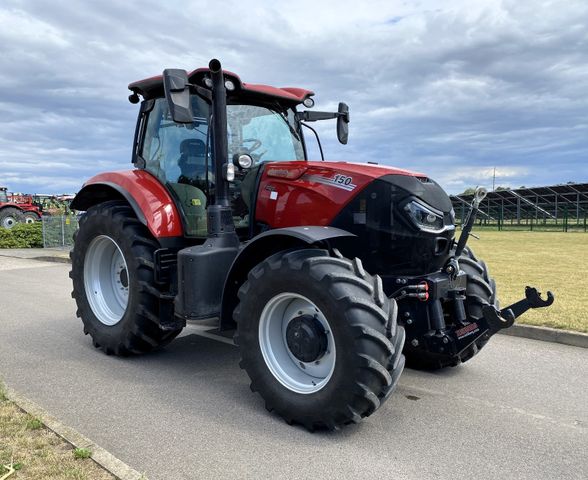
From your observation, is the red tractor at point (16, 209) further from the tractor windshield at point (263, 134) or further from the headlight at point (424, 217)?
the headlight at point (424, 217)

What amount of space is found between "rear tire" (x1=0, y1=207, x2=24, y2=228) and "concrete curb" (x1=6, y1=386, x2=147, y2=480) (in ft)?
77.7

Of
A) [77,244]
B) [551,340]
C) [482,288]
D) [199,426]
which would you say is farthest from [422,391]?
[77,244]

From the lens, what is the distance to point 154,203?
4777 millimetres

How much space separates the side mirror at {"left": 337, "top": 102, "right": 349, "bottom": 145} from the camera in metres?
5.49

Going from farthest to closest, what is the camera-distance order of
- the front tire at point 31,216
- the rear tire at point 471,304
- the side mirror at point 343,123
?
the front tire at point 31,216
the side mirror at point 343,123
the rear tire at point 471,304

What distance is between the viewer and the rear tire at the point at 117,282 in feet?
15.3

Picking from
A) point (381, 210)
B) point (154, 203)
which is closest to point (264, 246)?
point (381, 210)

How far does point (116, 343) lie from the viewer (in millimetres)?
4961

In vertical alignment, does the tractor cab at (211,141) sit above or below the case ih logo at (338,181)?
above

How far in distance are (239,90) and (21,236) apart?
18683 mm

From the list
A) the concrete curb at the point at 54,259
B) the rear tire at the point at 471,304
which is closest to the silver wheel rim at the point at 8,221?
the concrete curb at the point at 54,259

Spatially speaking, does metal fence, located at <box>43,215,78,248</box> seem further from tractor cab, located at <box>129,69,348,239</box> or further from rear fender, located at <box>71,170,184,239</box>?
tractor cab, located at <box>129,69,348,239</box>

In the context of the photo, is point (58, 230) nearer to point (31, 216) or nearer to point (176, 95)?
point (31, 216)

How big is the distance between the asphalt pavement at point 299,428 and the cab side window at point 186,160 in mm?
1438
